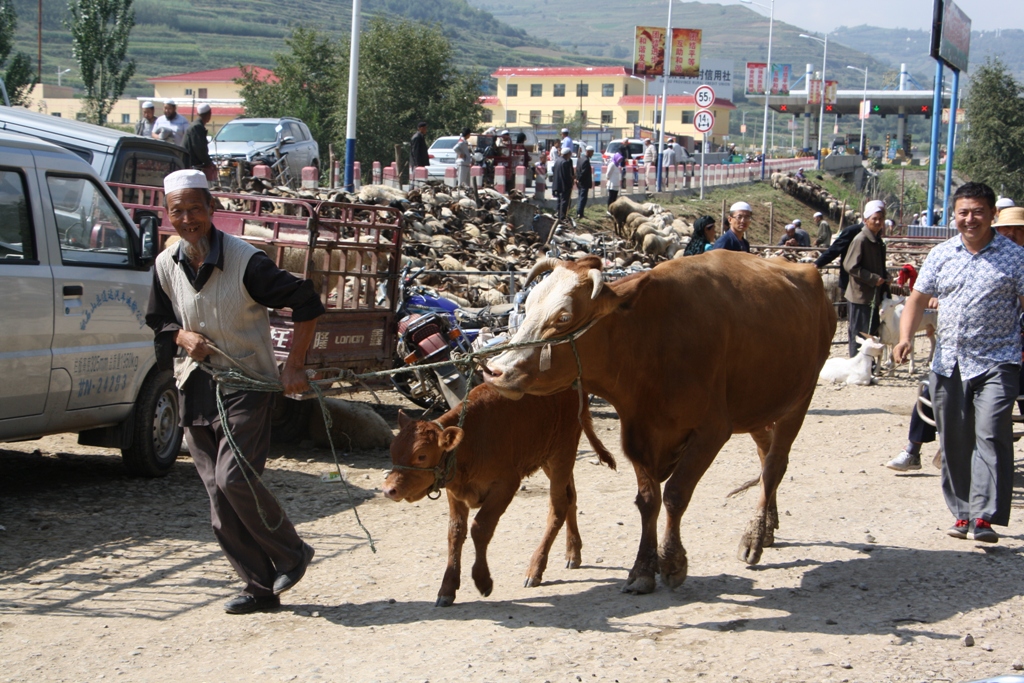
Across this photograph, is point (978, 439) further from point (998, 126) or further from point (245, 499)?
point (998, 126)

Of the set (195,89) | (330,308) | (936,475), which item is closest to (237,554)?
(330,308)

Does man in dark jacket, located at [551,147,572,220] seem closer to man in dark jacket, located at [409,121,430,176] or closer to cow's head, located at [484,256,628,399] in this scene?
man in dark jacket, located at [409,121,430,176]

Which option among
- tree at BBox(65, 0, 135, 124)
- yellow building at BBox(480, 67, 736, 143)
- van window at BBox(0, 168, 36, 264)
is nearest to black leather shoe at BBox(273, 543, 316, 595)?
van window at BBox(0, 168, 36, 264)

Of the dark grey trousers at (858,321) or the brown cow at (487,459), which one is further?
the dark grey trousers at (858,321)

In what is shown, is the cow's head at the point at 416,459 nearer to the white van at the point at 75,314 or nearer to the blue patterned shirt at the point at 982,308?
the white van at the point at 75,314

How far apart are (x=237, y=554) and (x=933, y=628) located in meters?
3.43

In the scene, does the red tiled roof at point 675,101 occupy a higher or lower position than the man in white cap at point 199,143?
higher

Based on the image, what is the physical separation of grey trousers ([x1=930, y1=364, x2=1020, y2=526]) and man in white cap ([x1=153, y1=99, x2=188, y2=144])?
49.5 ft

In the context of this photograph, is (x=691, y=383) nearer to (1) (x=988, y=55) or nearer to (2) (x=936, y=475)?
(2) (x=936, y=475)

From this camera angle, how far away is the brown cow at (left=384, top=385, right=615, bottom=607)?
5.50 m

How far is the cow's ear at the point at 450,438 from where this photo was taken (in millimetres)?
5504

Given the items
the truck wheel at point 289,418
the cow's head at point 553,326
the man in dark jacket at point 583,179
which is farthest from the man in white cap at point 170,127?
the cow's head at point 553,326

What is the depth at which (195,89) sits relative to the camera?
10644 cm

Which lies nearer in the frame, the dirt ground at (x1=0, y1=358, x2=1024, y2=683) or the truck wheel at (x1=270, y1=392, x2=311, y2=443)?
the dirt ground at (x1=0, y1=358, x2=1024, y2=683)
